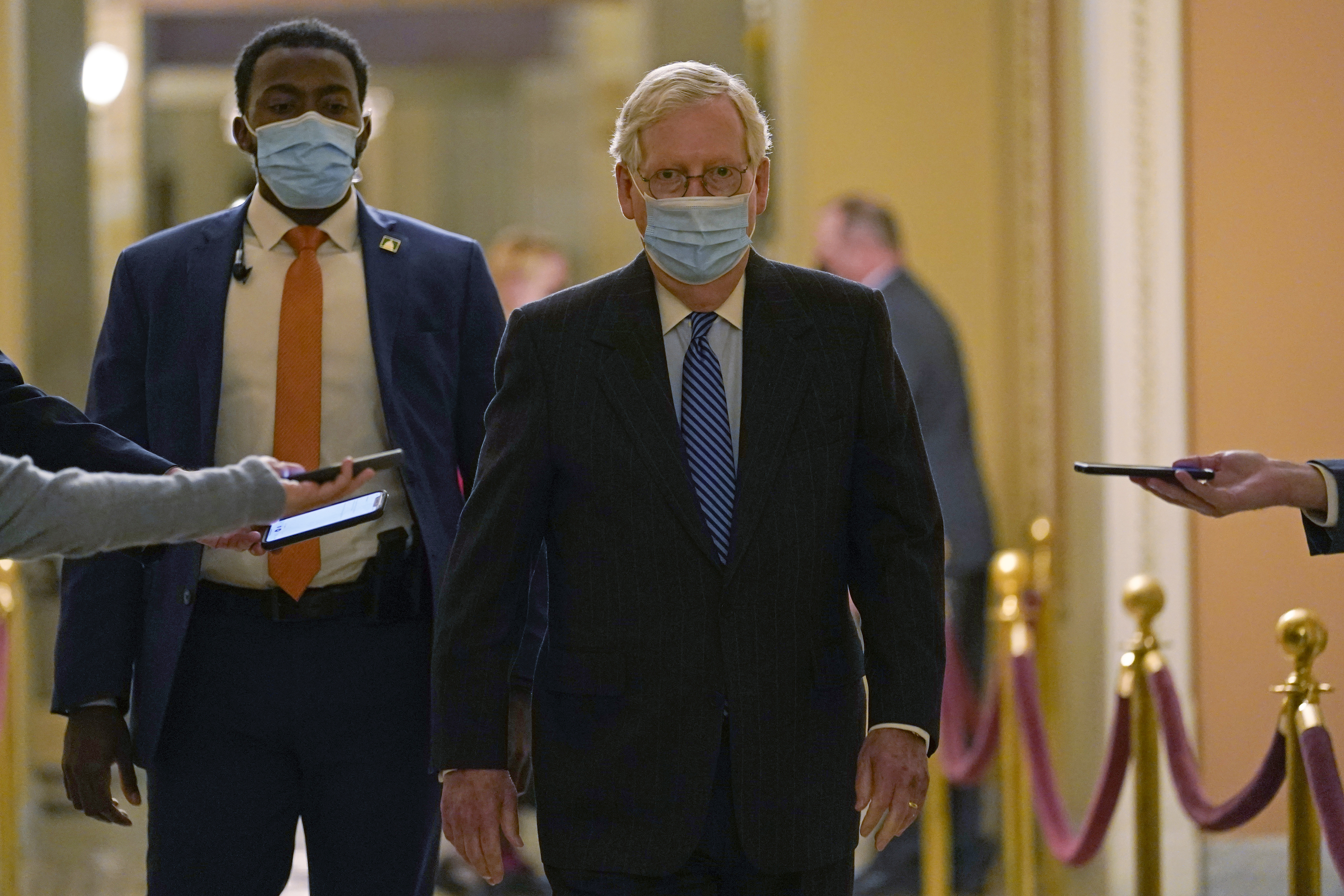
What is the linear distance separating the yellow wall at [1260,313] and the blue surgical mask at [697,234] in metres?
3.24

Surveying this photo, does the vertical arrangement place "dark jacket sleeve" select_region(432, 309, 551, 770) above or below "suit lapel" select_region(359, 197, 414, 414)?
below

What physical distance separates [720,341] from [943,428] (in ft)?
12.8

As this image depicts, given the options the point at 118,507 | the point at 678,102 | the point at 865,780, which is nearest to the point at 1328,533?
the point at 865,780

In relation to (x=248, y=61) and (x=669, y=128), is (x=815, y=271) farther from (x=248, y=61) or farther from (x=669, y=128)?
(x=248, y=61)

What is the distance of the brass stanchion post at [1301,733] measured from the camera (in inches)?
132

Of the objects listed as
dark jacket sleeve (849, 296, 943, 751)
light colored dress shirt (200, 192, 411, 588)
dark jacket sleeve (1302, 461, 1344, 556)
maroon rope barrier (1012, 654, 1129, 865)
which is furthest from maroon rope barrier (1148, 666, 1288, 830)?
light colored dress shirt (200, 192, 411, 588)

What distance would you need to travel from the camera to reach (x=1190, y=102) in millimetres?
5602

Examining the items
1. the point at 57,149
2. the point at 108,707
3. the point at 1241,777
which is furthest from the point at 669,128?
the point at 57,149

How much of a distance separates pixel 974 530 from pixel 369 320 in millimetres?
3972

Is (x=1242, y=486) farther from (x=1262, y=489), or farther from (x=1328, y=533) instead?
(x=1328, y=533)

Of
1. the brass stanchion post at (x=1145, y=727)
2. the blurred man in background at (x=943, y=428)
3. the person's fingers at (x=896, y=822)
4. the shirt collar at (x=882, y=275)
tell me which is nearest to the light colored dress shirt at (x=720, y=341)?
the person's fingers at (x=896, y=822)

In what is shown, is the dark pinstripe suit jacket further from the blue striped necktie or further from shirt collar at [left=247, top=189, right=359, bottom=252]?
shirt collar at [left=247, top=189, right=359, bottom=252]

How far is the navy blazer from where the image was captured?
9.25ft

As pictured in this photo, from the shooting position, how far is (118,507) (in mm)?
2146
